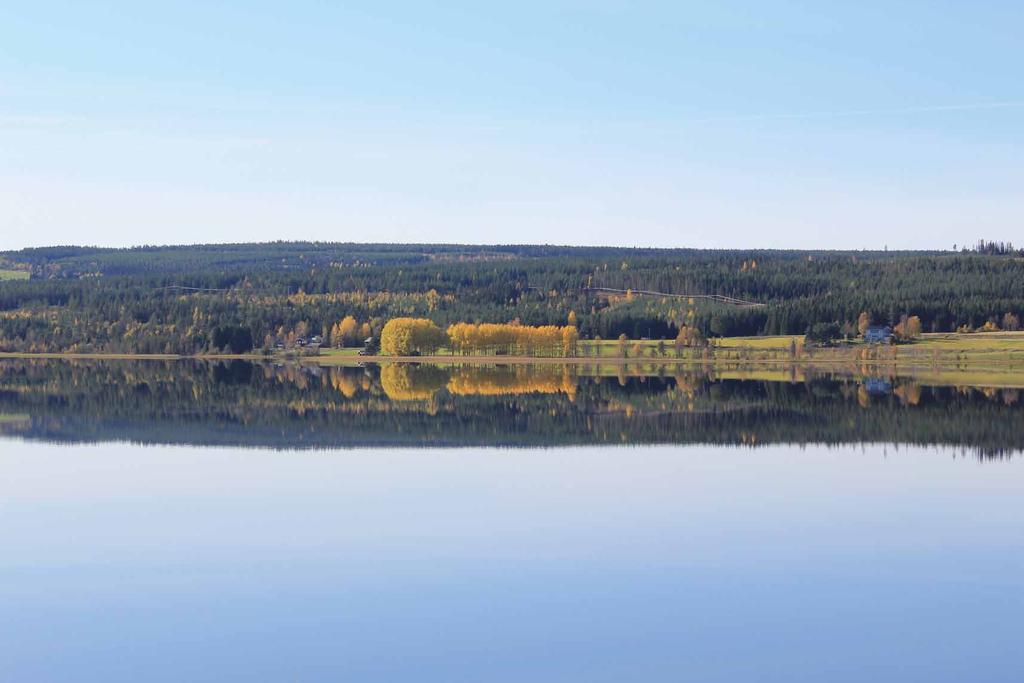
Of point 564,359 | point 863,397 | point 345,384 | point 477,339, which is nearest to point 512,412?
point 863,397

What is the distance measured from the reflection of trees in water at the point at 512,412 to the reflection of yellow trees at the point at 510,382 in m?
0.17

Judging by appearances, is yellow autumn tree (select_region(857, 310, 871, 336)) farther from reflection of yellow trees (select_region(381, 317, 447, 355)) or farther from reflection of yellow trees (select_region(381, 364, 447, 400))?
reflection of yellow trees (select_region(381, 364, 447, 400))

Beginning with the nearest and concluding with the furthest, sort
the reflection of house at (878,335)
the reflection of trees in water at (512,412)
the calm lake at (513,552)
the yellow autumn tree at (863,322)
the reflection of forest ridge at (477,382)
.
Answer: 1. the calm lake at (513,552)
2. the reflection of trees in water at (512,412)
3. the reflection of forest ridge at (477,382)
4. the reflection of house at (878,335)
5. the yellow autumn tree at (863,322)

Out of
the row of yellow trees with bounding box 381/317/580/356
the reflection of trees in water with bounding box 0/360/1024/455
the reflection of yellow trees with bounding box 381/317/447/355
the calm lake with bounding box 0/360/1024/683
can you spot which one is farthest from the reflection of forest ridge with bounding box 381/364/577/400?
the reflection of yellow trees with bounding box 381/317/447/355

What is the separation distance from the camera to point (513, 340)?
168 m

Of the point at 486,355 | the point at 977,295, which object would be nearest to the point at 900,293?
the point at 977,295

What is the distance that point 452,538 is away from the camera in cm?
2836

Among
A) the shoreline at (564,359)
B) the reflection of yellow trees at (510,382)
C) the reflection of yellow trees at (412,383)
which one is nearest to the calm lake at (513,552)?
the reflection of yellow trees at (412,383)

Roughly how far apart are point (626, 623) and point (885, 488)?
16712mm

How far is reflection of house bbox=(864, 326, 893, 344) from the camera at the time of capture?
489ft

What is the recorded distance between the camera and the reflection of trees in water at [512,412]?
5131cm

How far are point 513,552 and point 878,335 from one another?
131 metres

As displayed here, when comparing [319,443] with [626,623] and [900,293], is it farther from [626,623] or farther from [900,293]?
[900,293]

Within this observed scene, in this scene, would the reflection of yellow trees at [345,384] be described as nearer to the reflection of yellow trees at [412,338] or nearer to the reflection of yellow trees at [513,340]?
the reflection of yellow trees at [412,338]
